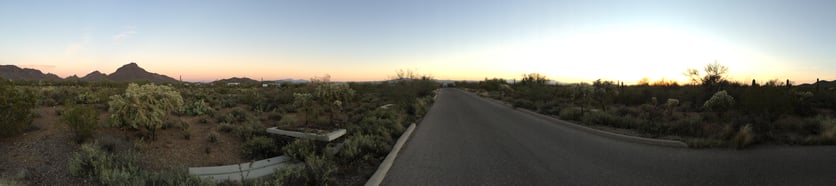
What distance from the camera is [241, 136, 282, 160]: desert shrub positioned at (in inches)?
293

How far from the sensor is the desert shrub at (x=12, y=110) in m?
6.17

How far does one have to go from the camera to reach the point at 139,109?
287 inches

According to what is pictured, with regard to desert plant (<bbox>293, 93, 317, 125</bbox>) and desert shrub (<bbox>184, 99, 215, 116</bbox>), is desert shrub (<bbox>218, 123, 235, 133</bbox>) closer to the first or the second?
desert plant (<bbox>293, 93, 317, 125</bbox>)

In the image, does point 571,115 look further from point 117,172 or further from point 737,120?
point 117,172

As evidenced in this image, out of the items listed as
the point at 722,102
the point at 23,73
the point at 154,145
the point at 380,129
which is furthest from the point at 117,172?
the point at 23,73

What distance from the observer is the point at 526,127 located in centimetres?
1202

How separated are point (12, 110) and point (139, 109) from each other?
1.86 metres

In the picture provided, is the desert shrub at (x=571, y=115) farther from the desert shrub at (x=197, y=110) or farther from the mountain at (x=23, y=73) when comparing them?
the mountain at (x=23, y=73)

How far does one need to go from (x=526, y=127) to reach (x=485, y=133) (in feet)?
7.28

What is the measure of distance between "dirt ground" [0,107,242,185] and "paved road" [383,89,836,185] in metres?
3.92

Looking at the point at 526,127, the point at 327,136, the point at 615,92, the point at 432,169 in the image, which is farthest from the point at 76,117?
the point at 615,92

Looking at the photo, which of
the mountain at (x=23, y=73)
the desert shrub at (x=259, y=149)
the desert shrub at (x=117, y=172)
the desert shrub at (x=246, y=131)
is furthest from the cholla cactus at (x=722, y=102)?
the mountain at (x=23, y=73)

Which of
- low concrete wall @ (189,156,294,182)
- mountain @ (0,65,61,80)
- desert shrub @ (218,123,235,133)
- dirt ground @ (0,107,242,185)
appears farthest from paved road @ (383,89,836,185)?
mountain @ (0,65,61,80)

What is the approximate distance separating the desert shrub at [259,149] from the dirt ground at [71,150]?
184 millimetres
